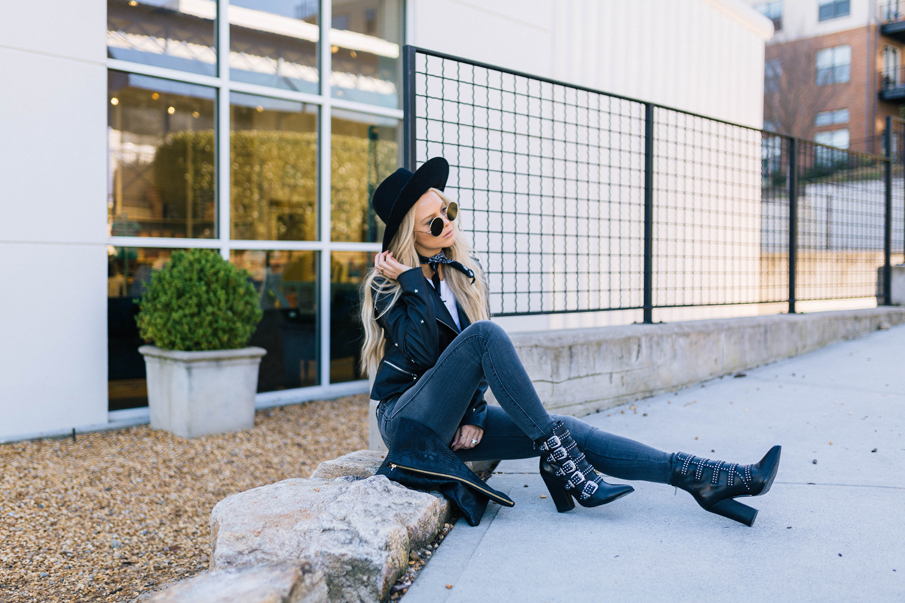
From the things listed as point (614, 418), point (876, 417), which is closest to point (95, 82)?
point (614, 418)

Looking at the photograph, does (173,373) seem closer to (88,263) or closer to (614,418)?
(88,263)

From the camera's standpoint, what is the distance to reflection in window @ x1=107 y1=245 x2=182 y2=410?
4828 mm

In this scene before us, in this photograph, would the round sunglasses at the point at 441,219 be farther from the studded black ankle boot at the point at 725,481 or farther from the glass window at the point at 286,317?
the glass window at the point at 286,317

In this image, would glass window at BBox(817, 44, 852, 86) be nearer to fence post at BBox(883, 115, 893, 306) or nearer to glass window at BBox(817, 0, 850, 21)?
glass window at BBox(817, 0, 850, 21)

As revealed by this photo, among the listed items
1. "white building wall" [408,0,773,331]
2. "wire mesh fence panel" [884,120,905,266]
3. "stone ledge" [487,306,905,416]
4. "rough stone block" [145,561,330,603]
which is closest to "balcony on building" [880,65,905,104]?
"white building wall" [408,0,773,331]

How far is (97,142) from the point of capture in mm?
4664

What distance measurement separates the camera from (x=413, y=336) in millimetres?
2412

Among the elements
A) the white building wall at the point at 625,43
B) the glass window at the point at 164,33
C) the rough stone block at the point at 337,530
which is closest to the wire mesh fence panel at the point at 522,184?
the white building wall at the point at 625,43

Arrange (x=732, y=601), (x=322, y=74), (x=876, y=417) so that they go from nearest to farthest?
1. (x=732, y=601)
2. (x=876, y=417)
3. (x=322, y=74)

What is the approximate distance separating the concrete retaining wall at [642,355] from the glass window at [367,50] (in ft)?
11.1

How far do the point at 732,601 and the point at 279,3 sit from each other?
5.69m

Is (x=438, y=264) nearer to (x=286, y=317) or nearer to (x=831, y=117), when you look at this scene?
(x=286, y=317)

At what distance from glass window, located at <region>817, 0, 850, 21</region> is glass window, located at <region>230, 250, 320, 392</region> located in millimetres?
27847

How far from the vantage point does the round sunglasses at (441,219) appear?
259 centimetres
